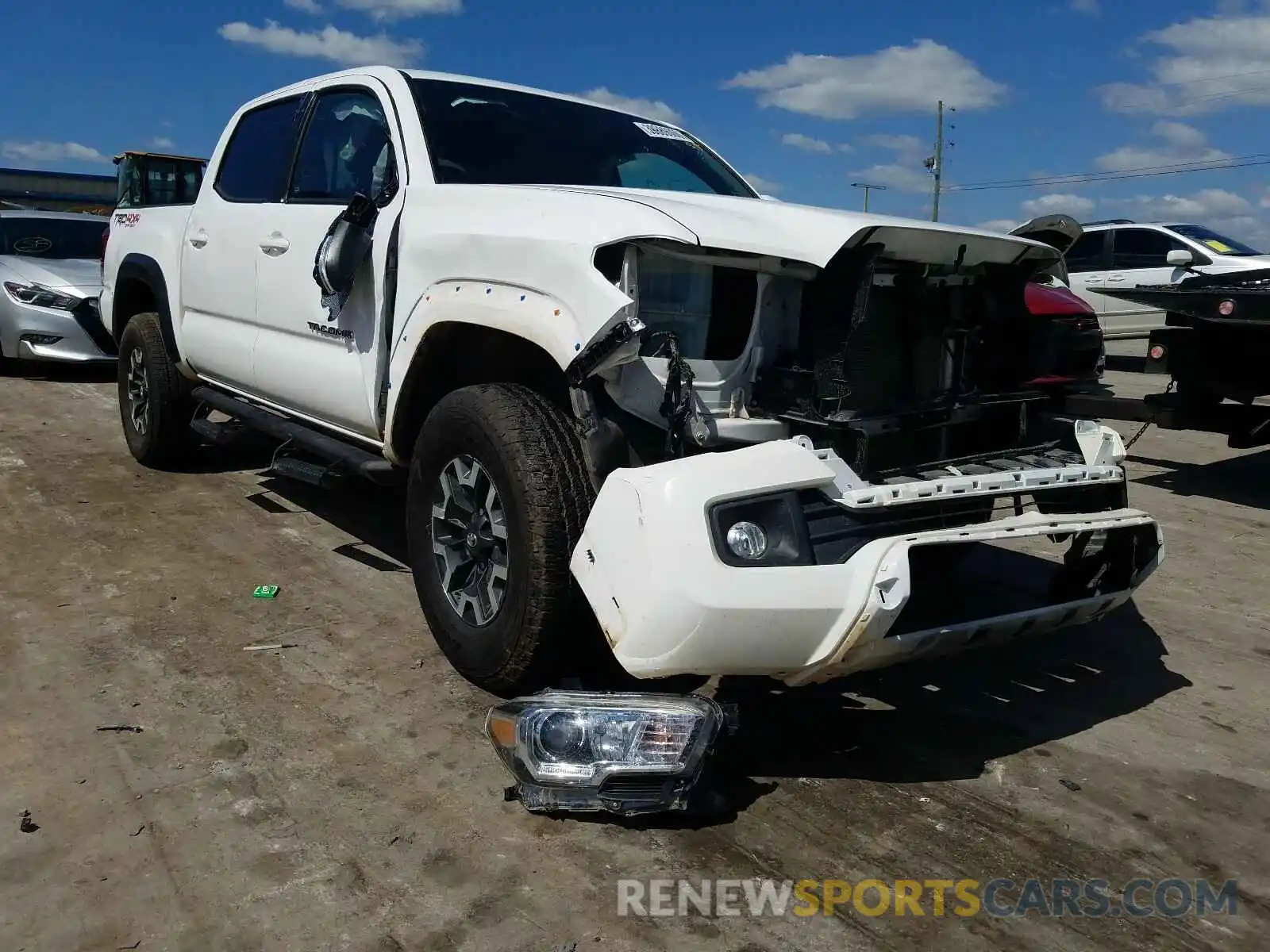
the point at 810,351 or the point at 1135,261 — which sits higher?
the point at 1135,261

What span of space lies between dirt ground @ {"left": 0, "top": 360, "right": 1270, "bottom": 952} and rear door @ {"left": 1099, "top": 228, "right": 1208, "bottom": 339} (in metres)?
8.72

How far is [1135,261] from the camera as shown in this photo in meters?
13.4

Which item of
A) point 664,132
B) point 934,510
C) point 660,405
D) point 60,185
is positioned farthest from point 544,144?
point 60,185

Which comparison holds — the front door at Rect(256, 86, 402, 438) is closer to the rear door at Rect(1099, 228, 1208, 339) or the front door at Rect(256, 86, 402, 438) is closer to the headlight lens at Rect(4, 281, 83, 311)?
the headlight lens at Rect(4, 281, 83, 311)

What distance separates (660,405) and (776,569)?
0.58 metres

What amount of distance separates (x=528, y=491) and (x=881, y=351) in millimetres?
1133

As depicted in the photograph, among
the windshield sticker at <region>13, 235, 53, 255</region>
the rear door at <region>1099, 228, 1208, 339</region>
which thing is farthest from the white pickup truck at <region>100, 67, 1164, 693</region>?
the rear door at <region>1099, 228, 1208, 339</region>

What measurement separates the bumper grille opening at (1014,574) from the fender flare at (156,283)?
Result: 162 inches

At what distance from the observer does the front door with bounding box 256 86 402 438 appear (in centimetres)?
382

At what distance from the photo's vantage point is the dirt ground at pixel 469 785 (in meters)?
2.28

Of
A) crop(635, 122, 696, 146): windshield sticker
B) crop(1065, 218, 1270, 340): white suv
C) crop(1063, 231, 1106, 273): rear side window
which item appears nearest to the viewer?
crop(635, 122, 696, 146): windshield sticker

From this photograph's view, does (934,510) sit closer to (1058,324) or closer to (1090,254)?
(1058,324)

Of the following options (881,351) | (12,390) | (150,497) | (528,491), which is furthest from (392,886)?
(12,390)

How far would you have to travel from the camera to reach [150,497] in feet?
18.9
